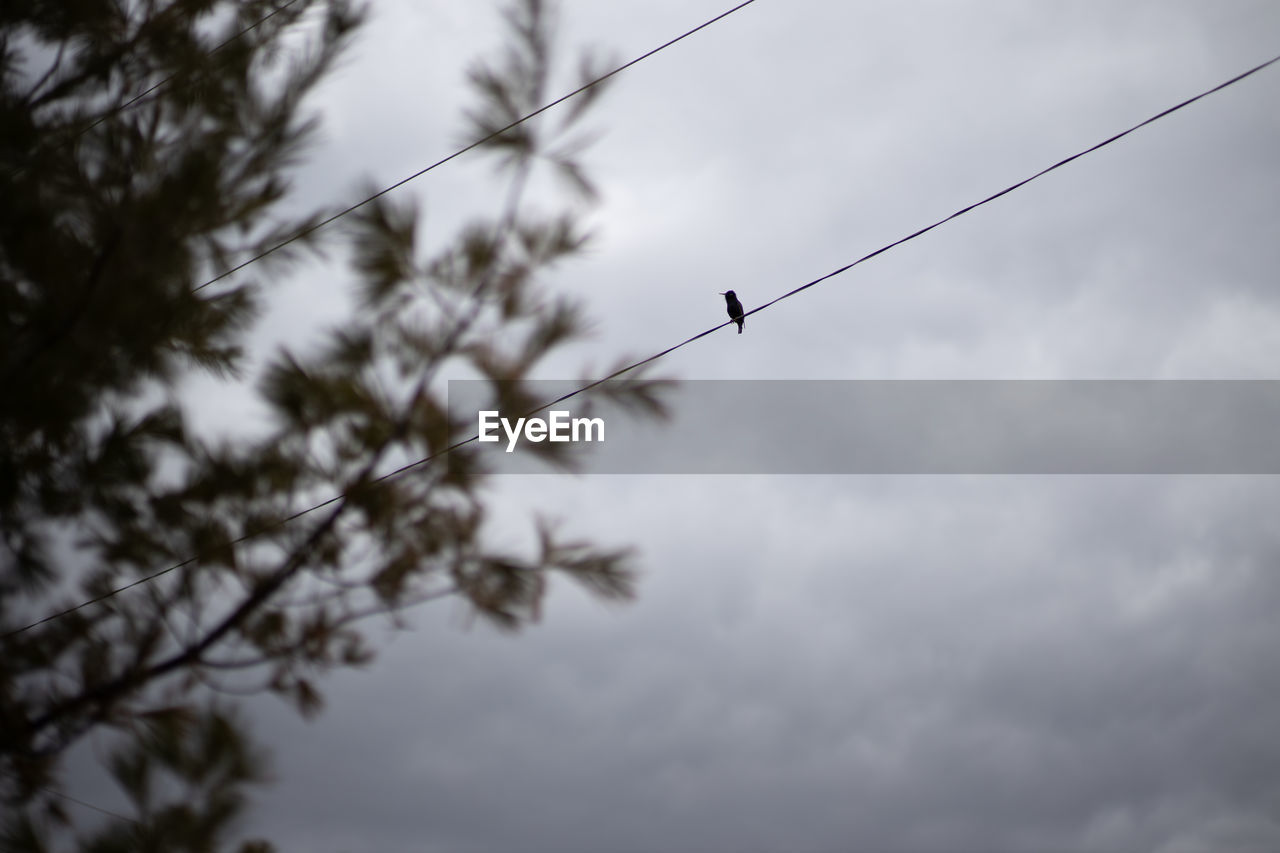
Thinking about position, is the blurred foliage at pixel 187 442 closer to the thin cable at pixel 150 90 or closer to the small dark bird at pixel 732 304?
the thin cable at pixel 150 90

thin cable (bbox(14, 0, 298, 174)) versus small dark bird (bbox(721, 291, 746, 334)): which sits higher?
small dark bird (bbox(721, 291, 746, 334))

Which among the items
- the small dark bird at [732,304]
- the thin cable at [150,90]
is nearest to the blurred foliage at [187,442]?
the thin cable at [150,90]

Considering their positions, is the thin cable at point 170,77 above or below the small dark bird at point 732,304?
below

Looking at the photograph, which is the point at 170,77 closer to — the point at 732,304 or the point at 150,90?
the point at 150,90

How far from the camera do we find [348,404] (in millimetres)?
1913

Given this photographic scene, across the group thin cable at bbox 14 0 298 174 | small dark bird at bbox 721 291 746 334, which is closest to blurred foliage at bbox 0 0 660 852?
thin cable at bbox 14 0 298 174

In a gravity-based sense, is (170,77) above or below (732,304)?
below

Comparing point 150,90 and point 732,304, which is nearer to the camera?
point 150,90

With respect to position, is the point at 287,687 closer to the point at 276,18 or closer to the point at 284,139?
the point at 284,139

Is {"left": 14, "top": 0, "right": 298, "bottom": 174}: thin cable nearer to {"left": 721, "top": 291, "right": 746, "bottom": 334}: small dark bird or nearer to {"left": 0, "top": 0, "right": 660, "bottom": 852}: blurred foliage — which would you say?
{"left": 0, "top": 0, "right": 660, "bottom": 852}: blurred foliage

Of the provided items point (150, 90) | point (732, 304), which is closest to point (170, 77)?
point (150, 90)

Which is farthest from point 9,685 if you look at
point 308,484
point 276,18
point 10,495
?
point 276,18

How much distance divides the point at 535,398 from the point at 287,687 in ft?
2.46

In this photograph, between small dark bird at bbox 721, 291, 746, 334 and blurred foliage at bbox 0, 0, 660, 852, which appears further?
small dark bird at bbox 721, 291, 746, 334
